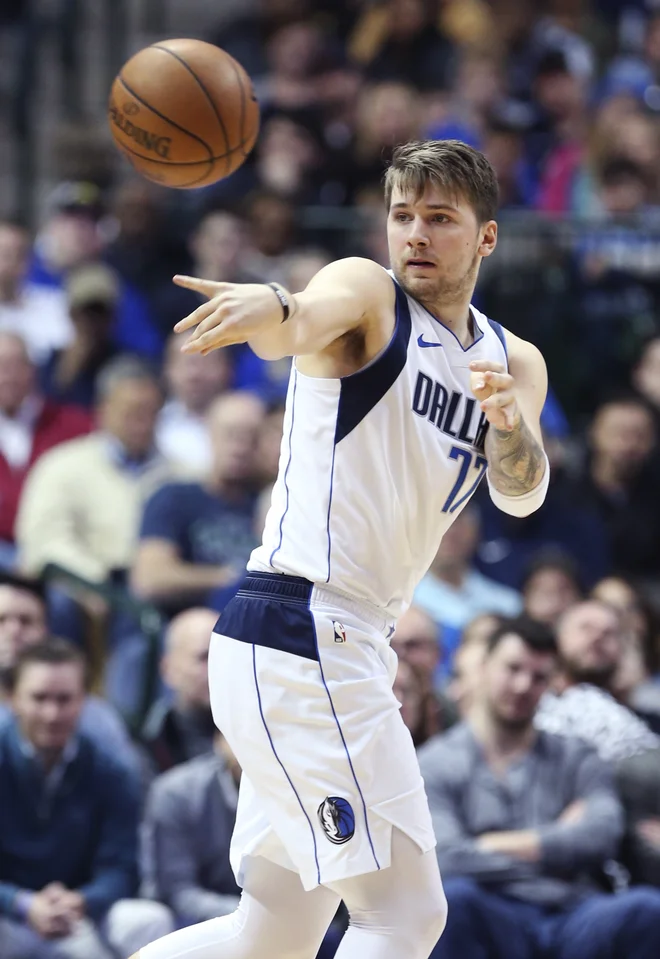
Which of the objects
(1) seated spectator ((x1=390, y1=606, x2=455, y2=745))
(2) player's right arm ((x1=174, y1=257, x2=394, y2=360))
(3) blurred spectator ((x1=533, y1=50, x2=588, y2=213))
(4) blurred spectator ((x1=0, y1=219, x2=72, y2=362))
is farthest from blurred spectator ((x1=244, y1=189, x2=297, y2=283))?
(2) player's right arm ((x1=174, y1=257, x2=394, y2=360))

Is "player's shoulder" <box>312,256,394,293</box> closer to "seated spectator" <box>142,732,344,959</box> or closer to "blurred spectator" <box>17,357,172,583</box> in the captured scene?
"seated spectator" <box>142,732,344,959</box>

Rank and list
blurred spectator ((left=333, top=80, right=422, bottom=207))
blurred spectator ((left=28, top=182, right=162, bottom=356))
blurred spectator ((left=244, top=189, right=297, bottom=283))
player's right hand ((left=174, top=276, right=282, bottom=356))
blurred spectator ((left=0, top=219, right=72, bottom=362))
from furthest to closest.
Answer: blurred spectator ((left=333, top=80, right=422, bottom=207)), blurred spectator ((left=244, top=189, right=297, bottom=283)), blurred spectator ((left=28, top=182, right=162, bottom=356)), blurred spectator ((left=0, top=219, right=72, bottom=362)), player's right hand ((left=174, top=276, right=282, bottom=356))

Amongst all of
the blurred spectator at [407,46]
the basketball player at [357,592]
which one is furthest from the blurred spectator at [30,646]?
the blurred spectator at [407,46]

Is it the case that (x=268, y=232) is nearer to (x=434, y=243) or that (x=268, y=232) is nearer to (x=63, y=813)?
(x=63, y=813)

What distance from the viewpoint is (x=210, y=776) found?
671cm

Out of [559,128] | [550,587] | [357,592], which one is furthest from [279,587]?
[559,128]

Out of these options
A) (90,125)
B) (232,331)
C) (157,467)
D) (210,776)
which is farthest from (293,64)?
(232,331)

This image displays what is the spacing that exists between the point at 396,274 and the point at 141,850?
11.3 ft

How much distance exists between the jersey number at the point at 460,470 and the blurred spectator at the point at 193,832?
2.49 meters

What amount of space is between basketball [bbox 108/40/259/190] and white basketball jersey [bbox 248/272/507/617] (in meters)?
1.14

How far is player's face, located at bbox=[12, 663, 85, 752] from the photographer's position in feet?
22.0

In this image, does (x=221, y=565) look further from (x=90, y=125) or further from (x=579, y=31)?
(x=579, y=31)

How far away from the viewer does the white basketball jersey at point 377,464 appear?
4.21 meters

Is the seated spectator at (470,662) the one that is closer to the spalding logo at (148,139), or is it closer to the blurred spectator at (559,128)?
the spalding logo at (148,139)
